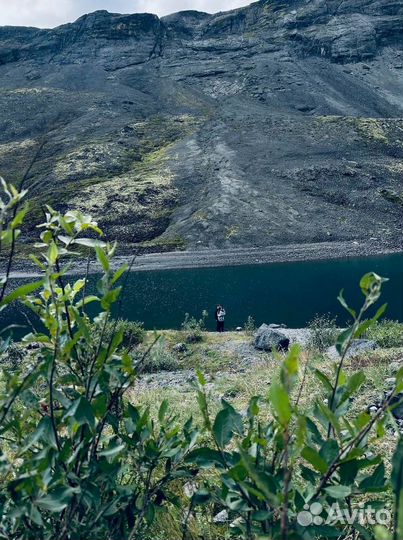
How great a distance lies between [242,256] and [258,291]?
23677 mm

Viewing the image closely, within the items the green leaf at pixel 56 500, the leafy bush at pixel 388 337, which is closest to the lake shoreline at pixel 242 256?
the leafy bush at pixel 388 337

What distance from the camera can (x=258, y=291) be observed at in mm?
43812

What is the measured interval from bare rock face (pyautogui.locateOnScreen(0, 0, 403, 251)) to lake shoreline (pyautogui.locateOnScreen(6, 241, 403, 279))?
3344mm

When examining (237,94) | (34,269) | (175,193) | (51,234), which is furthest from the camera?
(237,94)

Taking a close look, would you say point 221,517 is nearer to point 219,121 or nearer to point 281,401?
point 281,401

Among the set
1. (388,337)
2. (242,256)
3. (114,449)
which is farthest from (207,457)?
(242,256)

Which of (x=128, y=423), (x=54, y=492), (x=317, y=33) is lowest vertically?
(x=128, y=423)

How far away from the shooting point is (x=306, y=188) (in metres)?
91.8

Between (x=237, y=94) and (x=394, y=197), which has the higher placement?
(x=237, y=94)

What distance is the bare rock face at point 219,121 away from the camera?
278ft

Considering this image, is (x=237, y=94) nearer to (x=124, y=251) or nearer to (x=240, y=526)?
(x=124, y=251)

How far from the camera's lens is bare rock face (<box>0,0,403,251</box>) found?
3332 inches

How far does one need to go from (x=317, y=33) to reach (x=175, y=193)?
112084mm

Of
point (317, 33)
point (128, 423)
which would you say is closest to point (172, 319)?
point (128, 423)
